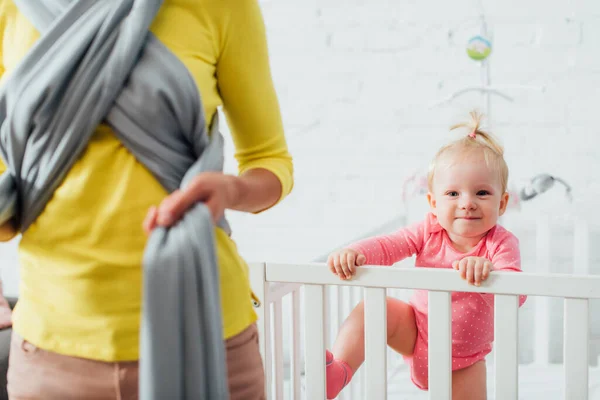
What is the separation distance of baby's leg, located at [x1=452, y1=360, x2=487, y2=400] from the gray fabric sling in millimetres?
947

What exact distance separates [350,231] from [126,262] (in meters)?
1.71

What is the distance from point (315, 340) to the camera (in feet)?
3.82

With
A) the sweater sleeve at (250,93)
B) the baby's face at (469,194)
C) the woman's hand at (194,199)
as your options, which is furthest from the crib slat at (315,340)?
the woman's hand at (194,199)

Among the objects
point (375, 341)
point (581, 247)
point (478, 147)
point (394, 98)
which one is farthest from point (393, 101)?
point (375, 341)

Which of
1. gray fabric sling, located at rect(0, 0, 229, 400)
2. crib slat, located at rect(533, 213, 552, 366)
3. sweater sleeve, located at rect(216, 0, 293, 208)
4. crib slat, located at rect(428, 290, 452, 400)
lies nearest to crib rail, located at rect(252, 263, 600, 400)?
crib slat, located at rect(428, 290, 452, 400)

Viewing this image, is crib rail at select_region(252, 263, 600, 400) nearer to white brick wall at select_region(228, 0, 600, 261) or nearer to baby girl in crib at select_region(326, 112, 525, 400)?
baby girl in crib at select_region(326, 112, 525, 400)

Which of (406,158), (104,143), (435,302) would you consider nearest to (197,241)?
(104,143)

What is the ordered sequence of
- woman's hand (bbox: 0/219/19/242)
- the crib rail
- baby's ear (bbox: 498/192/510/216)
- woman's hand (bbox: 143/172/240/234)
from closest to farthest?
1. woman's hand (bbox: 143/172/240/234)
2. woman's hand (bbox: 0/219/19/242)
3. the crib rail
4. baby's ear (bbox: 498/192/510/216)

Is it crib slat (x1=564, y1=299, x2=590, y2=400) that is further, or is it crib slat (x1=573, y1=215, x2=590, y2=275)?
crib slat (x1=573, y1=215, x2=590, y2=275)

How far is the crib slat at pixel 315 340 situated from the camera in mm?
1162

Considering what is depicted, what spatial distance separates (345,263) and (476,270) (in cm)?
20

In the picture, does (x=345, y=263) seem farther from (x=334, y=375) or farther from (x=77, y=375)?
(x=77, y=375)

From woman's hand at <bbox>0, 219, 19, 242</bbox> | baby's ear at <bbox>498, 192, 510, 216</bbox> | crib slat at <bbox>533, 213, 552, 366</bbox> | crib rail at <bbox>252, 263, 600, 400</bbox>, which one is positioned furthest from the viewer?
crib slat at <bbox>533, 213, 552, 366</bbox>

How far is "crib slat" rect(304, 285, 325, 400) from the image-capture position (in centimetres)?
116
